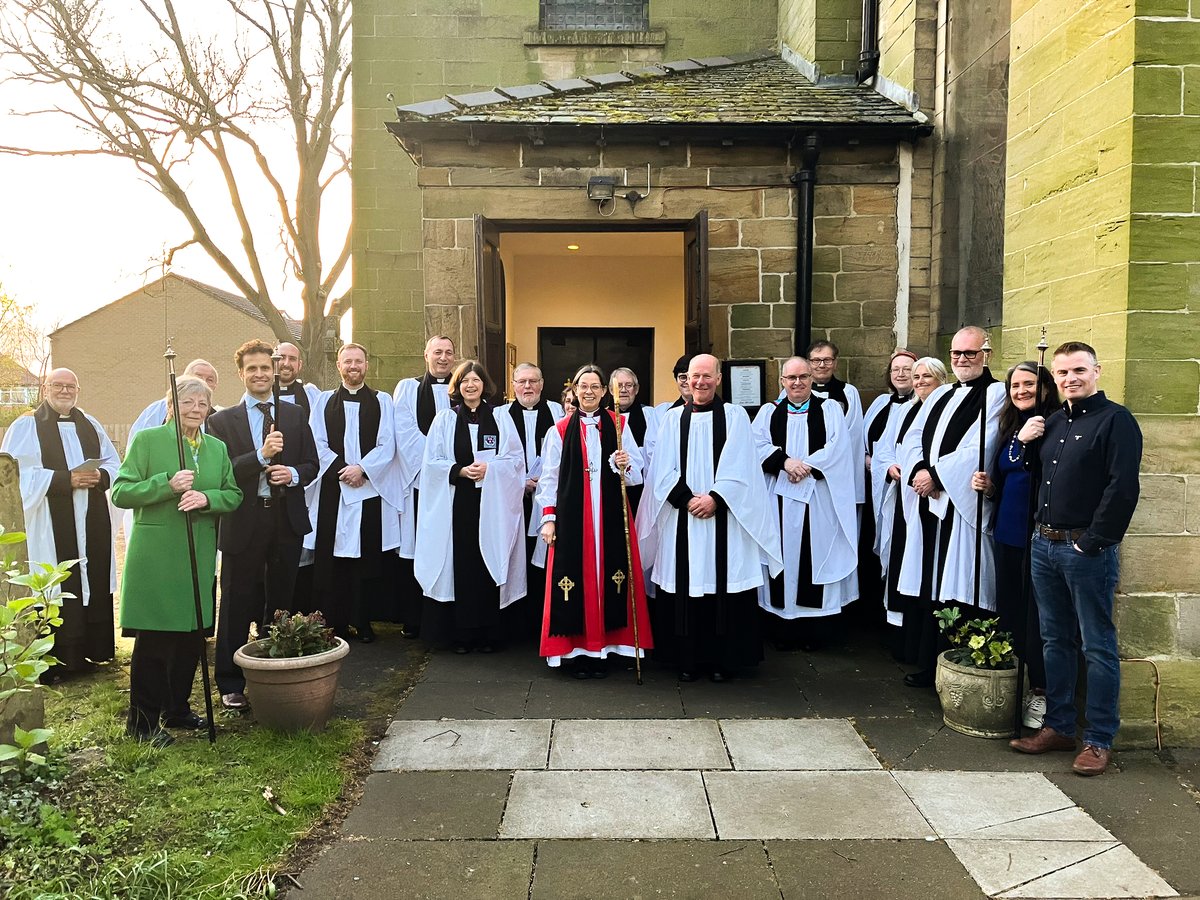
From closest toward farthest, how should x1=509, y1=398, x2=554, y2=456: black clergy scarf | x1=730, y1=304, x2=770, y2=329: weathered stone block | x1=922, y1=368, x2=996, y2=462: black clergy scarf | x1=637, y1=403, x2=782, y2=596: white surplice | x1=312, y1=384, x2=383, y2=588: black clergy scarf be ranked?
1. x1=922, y1=368, x2=996, y2=462: black clergy scarf
2. x1=637, y1=403, x2=782, y2=596: white surplice
3. x1=509, y1=398, x2=554, y2=456: black clergy scarf
4. x1=312, y1=384, x2=383, y2=588: black clergy scarf
5. x1=730, y1=304, x2=770, y2=329: weathered stone block

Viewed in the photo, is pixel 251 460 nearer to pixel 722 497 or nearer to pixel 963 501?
pixel 722 497

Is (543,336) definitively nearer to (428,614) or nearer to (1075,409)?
(428,614)

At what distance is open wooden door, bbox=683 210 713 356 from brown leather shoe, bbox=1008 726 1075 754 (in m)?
3.97

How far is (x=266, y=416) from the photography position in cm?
547

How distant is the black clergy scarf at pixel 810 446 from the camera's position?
6.45m

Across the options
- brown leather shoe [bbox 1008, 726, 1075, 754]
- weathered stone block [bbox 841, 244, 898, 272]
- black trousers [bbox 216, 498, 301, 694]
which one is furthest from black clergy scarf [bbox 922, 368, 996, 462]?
black trousers [bbox 216, 498, 301, 694]

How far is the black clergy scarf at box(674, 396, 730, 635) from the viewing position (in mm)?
5672

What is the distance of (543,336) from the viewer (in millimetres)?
13109

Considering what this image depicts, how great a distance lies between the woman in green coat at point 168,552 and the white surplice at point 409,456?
2039 mm

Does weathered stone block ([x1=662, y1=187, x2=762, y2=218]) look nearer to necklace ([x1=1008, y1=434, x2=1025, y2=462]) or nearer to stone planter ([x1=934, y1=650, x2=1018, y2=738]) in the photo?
necklace ([x1=1008, y1=434, x2=1025, y2=462])

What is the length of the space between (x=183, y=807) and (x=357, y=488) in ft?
10.3

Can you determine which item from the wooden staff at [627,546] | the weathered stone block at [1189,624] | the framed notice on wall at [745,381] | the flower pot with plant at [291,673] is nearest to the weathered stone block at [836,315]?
the framed notice on wall at [745,381]

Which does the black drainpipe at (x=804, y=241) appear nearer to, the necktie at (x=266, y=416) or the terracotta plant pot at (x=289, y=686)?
the necktie at (x=266, y=416)

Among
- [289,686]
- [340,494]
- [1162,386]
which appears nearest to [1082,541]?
[1162,386]
